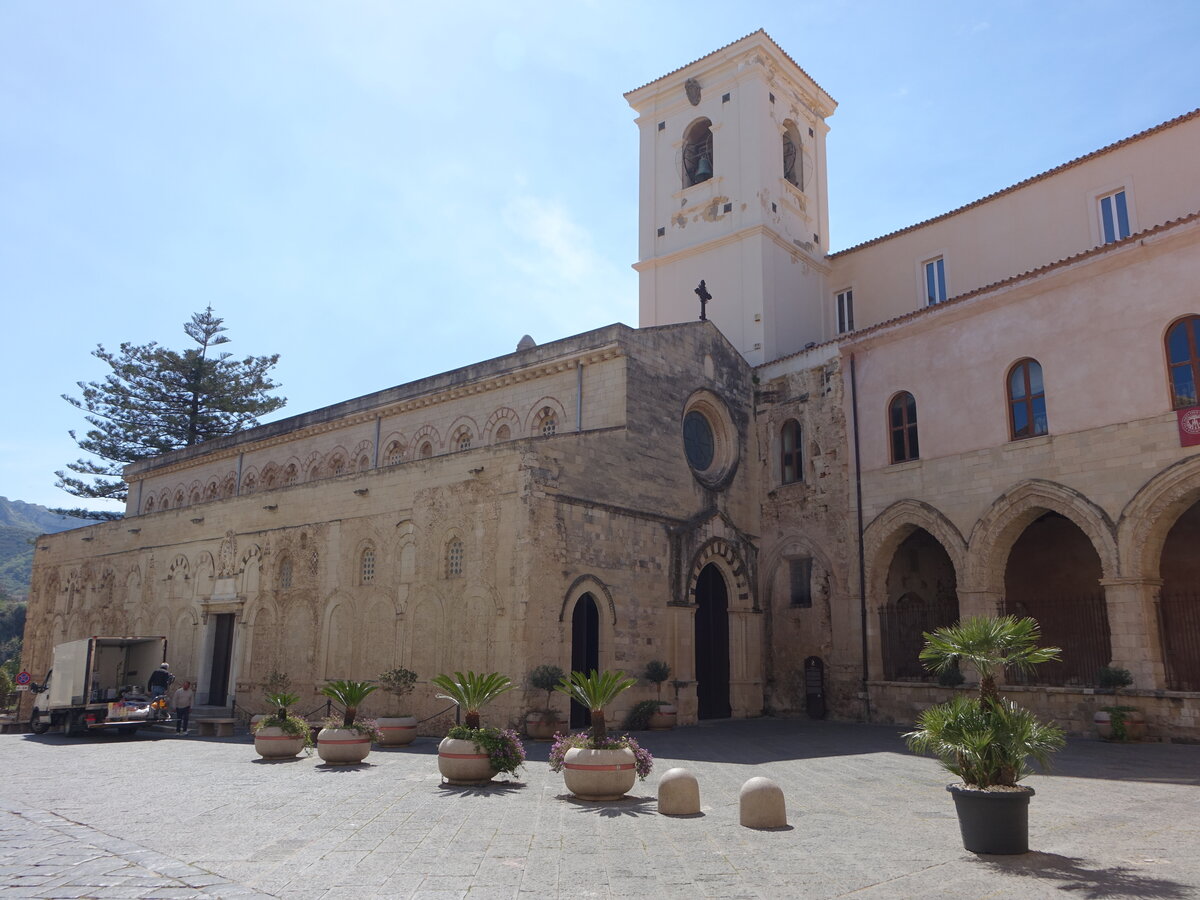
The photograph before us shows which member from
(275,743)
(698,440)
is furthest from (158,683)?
(698,440)

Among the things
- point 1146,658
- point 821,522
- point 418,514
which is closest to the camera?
point 1146,658

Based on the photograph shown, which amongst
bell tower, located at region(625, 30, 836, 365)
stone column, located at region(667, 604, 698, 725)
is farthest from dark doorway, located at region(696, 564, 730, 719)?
bell tower, located at region(625, 30, 836, 365)

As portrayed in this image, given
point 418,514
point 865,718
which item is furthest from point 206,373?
point 865,718

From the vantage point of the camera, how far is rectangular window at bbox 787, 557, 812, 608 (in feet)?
77.6

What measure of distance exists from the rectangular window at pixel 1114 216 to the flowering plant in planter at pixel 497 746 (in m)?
19.6

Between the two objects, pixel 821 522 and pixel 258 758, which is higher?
pixel 821 522

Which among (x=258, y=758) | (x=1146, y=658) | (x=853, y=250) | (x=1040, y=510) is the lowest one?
(x=258, y=758)

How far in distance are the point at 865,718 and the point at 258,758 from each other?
13.4 meters

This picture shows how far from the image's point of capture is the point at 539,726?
17750mm

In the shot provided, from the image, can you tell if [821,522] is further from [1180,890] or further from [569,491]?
[1180,890]

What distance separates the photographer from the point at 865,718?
21578 mm

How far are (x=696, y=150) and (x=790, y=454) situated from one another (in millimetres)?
11783

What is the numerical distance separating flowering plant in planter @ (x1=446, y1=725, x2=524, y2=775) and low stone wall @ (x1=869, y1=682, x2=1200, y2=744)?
11.5 m

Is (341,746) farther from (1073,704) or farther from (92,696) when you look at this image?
(1073,704)
